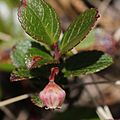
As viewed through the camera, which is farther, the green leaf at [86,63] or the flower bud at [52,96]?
the green leaf at [86,63]

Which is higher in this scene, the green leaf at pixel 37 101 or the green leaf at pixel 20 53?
the green leaf at pixel 20 53

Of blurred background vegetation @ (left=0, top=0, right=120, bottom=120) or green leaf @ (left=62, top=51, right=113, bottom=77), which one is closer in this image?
green leaf @ (left=62, top=51, right=113, bottom=77)

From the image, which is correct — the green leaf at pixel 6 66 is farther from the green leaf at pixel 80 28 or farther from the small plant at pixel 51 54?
the green leaf at pixel 80 28

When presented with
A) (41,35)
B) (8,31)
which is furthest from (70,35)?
(8,31)

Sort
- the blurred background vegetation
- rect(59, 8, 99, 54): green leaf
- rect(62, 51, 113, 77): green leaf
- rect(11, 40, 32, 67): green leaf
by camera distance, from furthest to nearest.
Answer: the blurred background vegetation < rect(11, 40, 32, 67): green leaf < rect(62, 51, 113, 77): green leaf < rect(59, 8, 99, 54): green leaf

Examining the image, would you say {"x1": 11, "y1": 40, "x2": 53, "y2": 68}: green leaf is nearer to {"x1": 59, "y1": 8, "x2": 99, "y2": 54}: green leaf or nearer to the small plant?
the small plant

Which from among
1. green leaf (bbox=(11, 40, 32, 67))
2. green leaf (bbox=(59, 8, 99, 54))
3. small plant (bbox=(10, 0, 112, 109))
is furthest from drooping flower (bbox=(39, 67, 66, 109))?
green leaf (bbox=(11, 40, 32, 67))

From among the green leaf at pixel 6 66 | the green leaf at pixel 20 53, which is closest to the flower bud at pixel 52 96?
the green leaf at pixel 20 53

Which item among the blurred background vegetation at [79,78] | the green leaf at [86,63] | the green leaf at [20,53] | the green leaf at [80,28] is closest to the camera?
the green leaf at [80,28]
